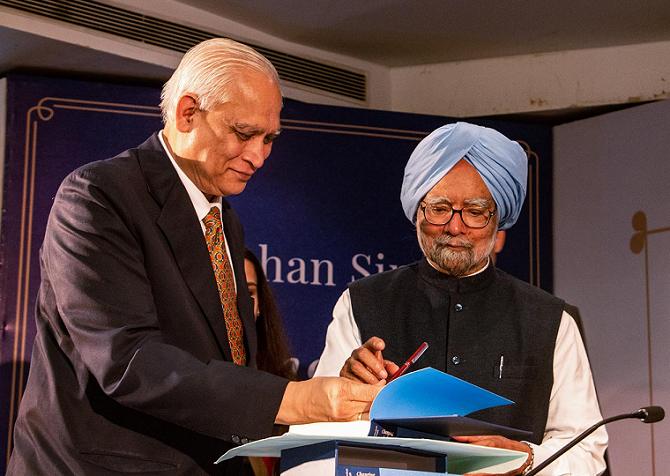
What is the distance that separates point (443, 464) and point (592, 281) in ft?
12.6

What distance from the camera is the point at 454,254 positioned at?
103 inches

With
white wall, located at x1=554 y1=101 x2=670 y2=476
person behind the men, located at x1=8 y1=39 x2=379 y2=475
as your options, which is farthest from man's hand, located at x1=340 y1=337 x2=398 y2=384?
white wall, located at x1=554 y1=101 x2=670 y2=476

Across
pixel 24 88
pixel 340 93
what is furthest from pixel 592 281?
pixel 24 88

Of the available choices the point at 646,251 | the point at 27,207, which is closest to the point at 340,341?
the point at 27,207

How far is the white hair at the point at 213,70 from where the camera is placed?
7.32 ft

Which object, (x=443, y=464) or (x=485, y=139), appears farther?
(x=485, y=139)

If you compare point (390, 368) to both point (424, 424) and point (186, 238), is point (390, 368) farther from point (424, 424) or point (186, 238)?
point (186, 238)

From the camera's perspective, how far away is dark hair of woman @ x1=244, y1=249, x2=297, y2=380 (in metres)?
4.30

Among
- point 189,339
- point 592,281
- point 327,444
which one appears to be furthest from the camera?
point 592,281

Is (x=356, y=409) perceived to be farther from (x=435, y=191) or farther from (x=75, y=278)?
(x=435, y=191)

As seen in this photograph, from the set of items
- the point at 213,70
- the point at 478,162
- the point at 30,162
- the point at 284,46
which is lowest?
the point at 478,162

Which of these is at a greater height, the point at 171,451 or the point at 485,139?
the point at 485,139

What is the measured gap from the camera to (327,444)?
4.96ft

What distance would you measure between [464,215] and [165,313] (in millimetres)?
875
